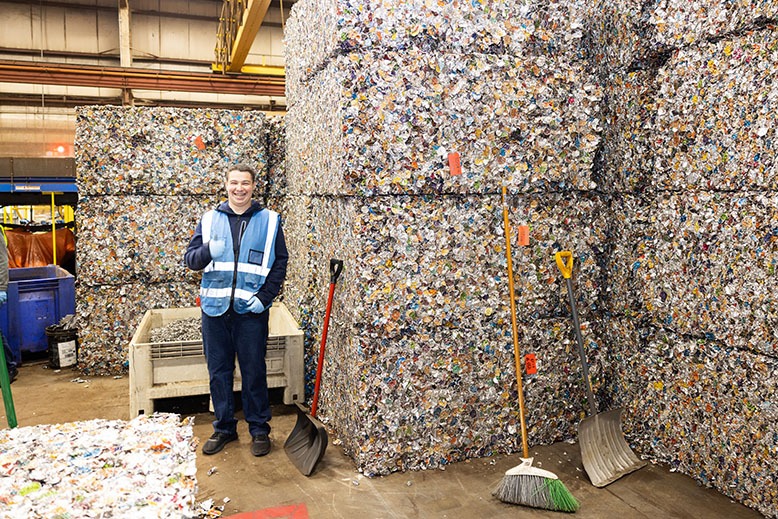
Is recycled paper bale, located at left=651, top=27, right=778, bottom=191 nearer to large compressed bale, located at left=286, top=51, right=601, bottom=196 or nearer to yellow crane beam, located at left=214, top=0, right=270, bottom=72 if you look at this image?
large compressed bale, located at left=286, top=51, right=601, bottom=196

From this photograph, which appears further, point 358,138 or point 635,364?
point 635,364

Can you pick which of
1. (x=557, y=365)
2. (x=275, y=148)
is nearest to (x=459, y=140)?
(x=557, y=365)

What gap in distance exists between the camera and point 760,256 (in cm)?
305

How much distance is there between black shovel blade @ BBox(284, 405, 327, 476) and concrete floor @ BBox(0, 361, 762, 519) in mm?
52

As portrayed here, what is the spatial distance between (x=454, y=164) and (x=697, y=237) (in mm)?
1439

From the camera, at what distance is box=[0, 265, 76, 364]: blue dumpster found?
625 centimetres

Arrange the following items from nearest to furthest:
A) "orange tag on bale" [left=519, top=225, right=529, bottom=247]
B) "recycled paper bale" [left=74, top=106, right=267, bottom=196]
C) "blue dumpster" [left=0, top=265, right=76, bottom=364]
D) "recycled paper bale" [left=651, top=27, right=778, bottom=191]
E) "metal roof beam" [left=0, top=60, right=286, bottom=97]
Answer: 1. "recycled paper bale" [left=651, top=27, right=778, bottom=191]
2. "orange tag on bale" [left=519, top=225, right=529, bottom=247]
3. "recycled paper bale" [left=74, top=106, right=267, bottom=196]
4. "blue dumpster" [left=0, top=265, right=76, bottom=364]
5. "metal roof beam" [left=0, top=60, right=286, bottom=97]

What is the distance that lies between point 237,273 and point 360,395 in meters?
1.15

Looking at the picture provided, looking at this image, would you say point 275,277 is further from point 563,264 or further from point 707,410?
point 707,410

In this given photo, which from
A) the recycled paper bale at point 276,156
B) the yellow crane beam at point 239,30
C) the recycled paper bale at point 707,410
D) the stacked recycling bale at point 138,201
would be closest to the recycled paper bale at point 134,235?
the stacked recycling bale at point 138,201

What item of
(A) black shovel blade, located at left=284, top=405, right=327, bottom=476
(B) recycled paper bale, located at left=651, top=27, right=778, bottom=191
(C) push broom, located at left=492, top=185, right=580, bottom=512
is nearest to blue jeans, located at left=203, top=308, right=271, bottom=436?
(A) black shovel blade, located at left=284, top=405, right=327, bottom=476

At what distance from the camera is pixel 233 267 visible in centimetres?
395

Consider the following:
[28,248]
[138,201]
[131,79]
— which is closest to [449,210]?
[138,201]

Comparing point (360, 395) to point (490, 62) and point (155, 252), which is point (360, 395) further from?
point (155, 252)
